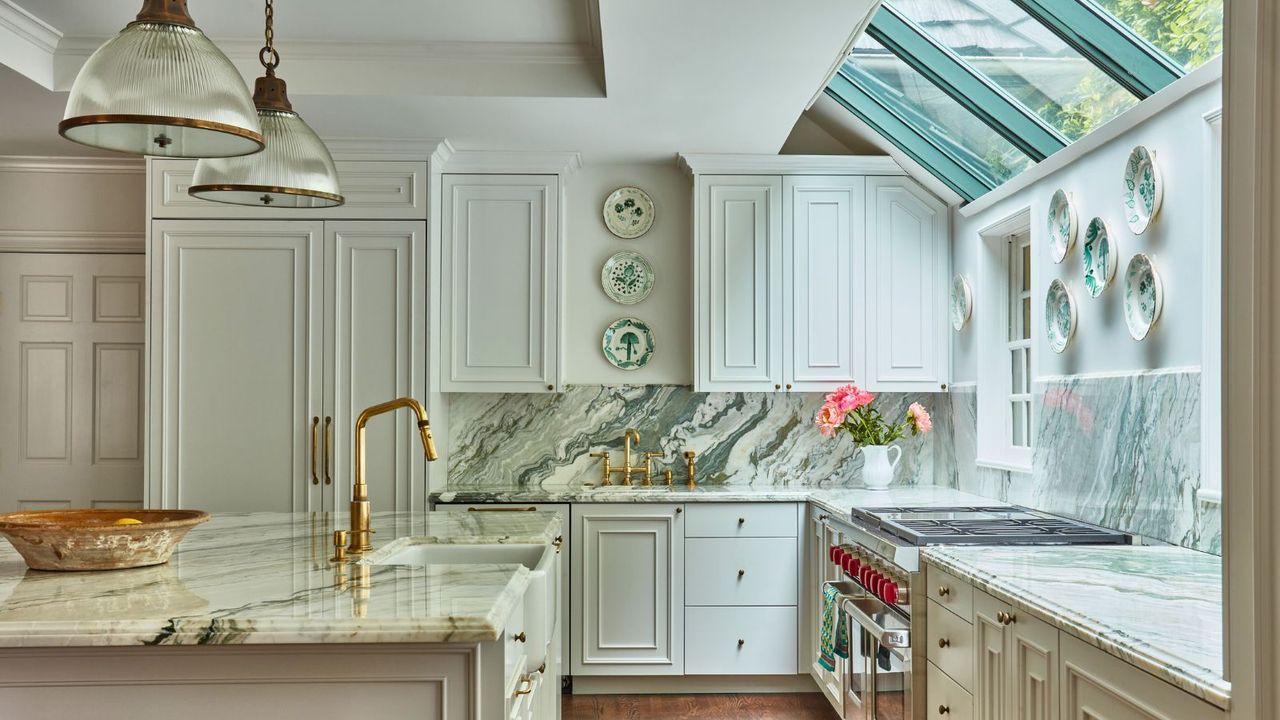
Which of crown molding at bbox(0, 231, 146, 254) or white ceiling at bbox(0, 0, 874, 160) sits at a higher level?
white ceiling at bbox(0, 0, 874, 160)

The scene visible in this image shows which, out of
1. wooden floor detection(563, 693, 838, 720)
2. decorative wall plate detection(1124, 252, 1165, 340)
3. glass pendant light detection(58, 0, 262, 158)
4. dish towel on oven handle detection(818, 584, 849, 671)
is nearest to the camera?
glass pendant light detection(58, 0, 262, 158)

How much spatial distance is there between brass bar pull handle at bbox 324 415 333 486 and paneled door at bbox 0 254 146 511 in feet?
3.62

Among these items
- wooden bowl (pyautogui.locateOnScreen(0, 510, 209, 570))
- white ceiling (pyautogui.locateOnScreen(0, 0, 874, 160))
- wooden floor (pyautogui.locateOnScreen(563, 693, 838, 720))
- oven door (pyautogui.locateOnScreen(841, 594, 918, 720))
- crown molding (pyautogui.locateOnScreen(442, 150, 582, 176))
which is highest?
white ceiling (pyautogui.locateOnScreen(0, 0, 874, 160))

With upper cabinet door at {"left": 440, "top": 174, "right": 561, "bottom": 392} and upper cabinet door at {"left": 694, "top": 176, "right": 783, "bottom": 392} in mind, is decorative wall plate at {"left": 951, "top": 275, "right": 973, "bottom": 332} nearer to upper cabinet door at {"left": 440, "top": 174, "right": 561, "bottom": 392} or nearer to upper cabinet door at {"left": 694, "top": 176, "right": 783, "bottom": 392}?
upper cabinet door at {"left": 694, "top": 176, "right": 783, "bottom": 392}

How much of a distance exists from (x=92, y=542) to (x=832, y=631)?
7.83ft

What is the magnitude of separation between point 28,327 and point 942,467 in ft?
14.4

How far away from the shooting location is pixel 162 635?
5.55 feet

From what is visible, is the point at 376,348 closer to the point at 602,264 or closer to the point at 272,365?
the point at 272,365

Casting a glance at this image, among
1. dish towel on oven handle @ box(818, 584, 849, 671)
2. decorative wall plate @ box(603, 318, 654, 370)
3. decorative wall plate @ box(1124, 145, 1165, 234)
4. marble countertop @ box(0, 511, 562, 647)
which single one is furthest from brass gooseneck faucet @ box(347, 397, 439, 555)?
decorative wall plate @ box(603, 318, 654, 370)

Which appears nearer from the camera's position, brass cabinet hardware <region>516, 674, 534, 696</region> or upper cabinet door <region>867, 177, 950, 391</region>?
brass cabinet hardware <region>516, 674, 534, 696</region>

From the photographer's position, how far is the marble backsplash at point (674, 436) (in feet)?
16.3

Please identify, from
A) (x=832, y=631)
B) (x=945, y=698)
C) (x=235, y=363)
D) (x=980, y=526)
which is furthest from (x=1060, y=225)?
(x=235, y=363)

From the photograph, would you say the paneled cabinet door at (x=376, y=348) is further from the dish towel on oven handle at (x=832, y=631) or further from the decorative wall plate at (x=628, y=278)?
the dish towel on oven handle at (x=832, y=631)

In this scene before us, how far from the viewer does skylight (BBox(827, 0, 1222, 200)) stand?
2834 millimetres
